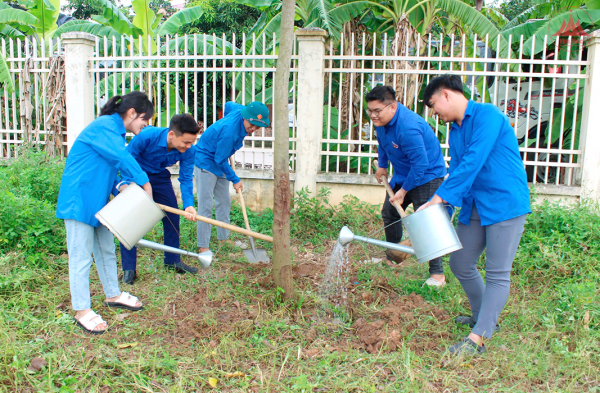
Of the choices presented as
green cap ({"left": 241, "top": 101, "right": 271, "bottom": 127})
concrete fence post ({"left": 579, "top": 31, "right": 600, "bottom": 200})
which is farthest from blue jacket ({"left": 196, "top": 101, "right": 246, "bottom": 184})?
concrete fence post ({"left": 579, "top": 31, "right": 600, "bottom": 200})

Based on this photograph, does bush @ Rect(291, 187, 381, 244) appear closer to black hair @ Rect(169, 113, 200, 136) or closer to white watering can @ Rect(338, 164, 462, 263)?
black hair @ Rect(169, 113, 200, 136)

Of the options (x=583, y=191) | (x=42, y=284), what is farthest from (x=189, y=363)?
(x=583, y=191)

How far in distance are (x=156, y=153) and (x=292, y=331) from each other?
1.88 meters

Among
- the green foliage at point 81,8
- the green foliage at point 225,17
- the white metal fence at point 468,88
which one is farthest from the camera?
the green foliage at point 81,8

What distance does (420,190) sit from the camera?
3.85 metres

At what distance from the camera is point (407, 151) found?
3.65 m

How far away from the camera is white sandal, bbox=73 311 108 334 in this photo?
2900 millimetres

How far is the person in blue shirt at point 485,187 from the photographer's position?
99.7 inches

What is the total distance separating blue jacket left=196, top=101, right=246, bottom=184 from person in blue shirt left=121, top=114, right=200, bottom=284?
301 millimetres

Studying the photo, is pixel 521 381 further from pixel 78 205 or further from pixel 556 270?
pixel 78 205

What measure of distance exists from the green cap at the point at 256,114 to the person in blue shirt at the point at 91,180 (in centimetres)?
109

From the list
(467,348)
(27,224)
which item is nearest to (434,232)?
(467,348)

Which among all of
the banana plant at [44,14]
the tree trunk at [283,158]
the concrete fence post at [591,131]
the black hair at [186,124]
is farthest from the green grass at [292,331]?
the banana plant at [44,14]

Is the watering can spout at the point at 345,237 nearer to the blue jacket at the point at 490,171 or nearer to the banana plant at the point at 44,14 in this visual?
the blue jacket at the point at 490,171
